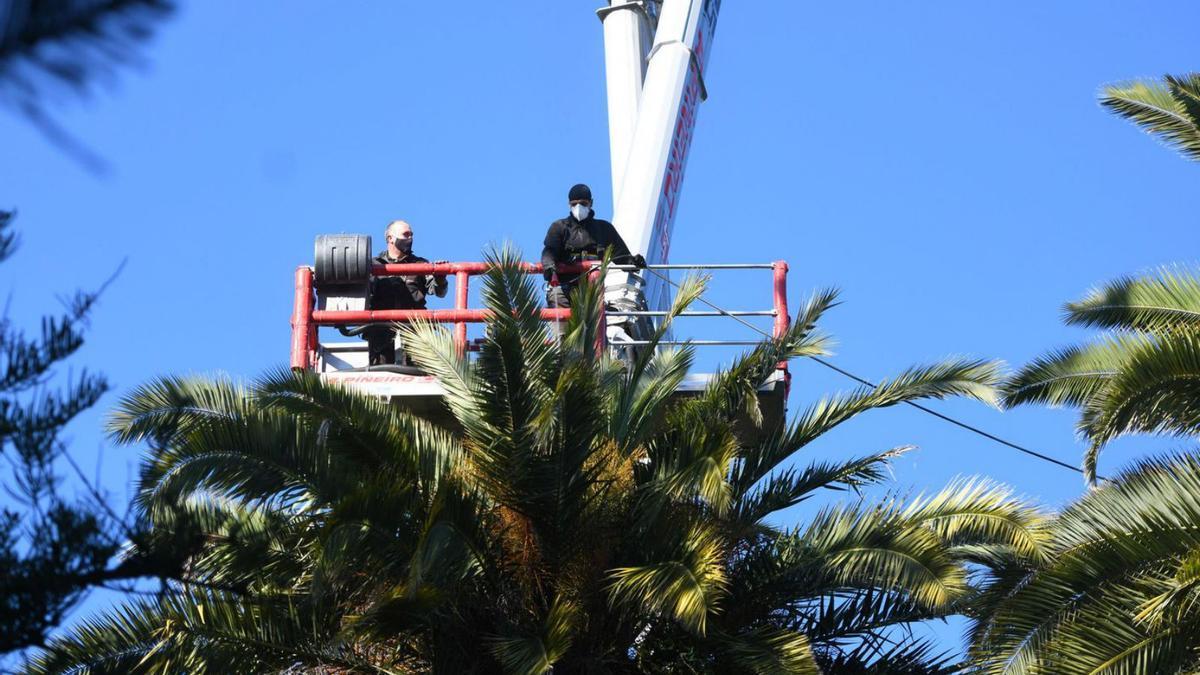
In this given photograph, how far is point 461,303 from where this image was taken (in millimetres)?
16531

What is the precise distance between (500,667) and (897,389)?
365cm

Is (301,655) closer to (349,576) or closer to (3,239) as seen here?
(349,576)

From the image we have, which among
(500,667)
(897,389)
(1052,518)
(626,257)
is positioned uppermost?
(626,257)

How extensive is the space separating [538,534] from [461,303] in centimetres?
338

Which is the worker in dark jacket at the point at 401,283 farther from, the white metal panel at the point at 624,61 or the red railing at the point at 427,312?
the white metal panel at the point at 624,61

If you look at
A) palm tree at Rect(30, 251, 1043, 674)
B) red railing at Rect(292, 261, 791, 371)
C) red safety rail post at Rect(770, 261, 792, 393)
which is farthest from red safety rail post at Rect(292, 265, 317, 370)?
red safety rail post at Rect(770, 261, 792, 393)

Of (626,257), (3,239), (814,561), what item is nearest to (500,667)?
(814,561)

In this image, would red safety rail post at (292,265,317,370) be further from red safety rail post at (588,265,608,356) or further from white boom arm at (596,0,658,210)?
white boom arm at (596,0,658,210)

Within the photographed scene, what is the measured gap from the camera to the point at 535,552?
13703mm

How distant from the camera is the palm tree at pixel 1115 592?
13000mm

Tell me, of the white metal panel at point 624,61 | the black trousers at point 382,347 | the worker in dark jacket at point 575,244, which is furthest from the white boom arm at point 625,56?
the black trousers at point 382,347

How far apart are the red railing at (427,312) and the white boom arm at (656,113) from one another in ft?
9.71

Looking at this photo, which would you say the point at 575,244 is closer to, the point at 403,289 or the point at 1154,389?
the point at 403,289

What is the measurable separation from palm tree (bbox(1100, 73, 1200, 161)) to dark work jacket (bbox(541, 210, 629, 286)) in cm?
433
